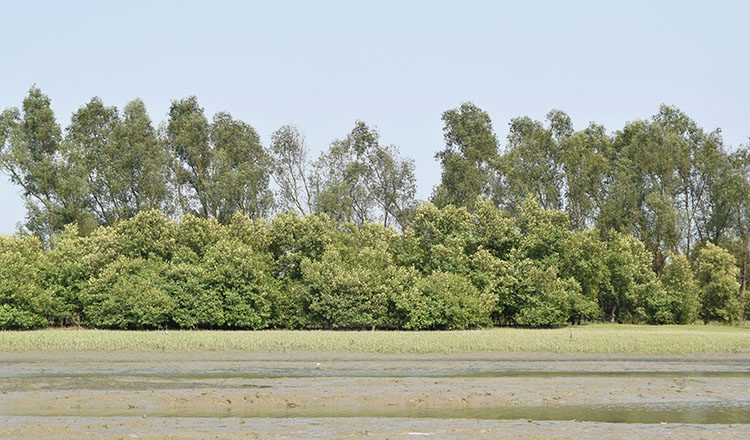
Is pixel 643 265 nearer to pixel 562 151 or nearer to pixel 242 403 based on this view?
pixel 562 151

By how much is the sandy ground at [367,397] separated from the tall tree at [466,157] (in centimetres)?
5538

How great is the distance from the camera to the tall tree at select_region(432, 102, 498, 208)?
103 m

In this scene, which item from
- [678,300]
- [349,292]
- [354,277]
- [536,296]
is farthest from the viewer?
[678,300]

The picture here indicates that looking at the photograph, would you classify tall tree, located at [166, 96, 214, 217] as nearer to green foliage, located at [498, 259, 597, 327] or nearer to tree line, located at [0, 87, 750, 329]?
tree line, located at [0, 87, 750, 329]

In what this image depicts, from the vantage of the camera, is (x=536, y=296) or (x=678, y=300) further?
(x=678, y=300)

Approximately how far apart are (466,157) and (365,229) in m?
23.0

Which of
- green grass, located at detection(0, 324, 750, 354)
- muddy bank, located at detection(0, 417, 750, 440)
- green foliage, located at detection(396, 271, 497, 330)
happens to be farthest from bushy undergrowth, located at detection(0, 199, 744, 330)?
muddy bank, located at detection(0, 417, 750, 440)

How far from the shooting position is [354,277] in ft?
242

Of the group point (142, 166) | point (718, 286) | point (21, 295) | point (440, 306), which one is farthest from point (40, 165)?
point (718, 286)

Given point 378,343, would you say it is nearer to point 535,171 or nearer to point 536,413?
point 536,413

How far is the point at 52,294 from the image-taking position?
73875 mm

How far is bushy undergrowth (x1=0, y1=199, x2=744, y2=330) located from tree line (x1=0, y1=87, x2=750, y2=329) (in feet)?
0.55

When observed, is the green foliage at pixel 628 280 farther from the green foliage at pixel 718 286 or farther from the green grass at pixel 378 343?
the green grass at pixel 378 343

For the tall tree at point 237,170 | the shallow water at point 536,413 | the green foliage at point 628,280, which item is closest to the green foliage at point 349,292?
the green foliage at point 628,280
